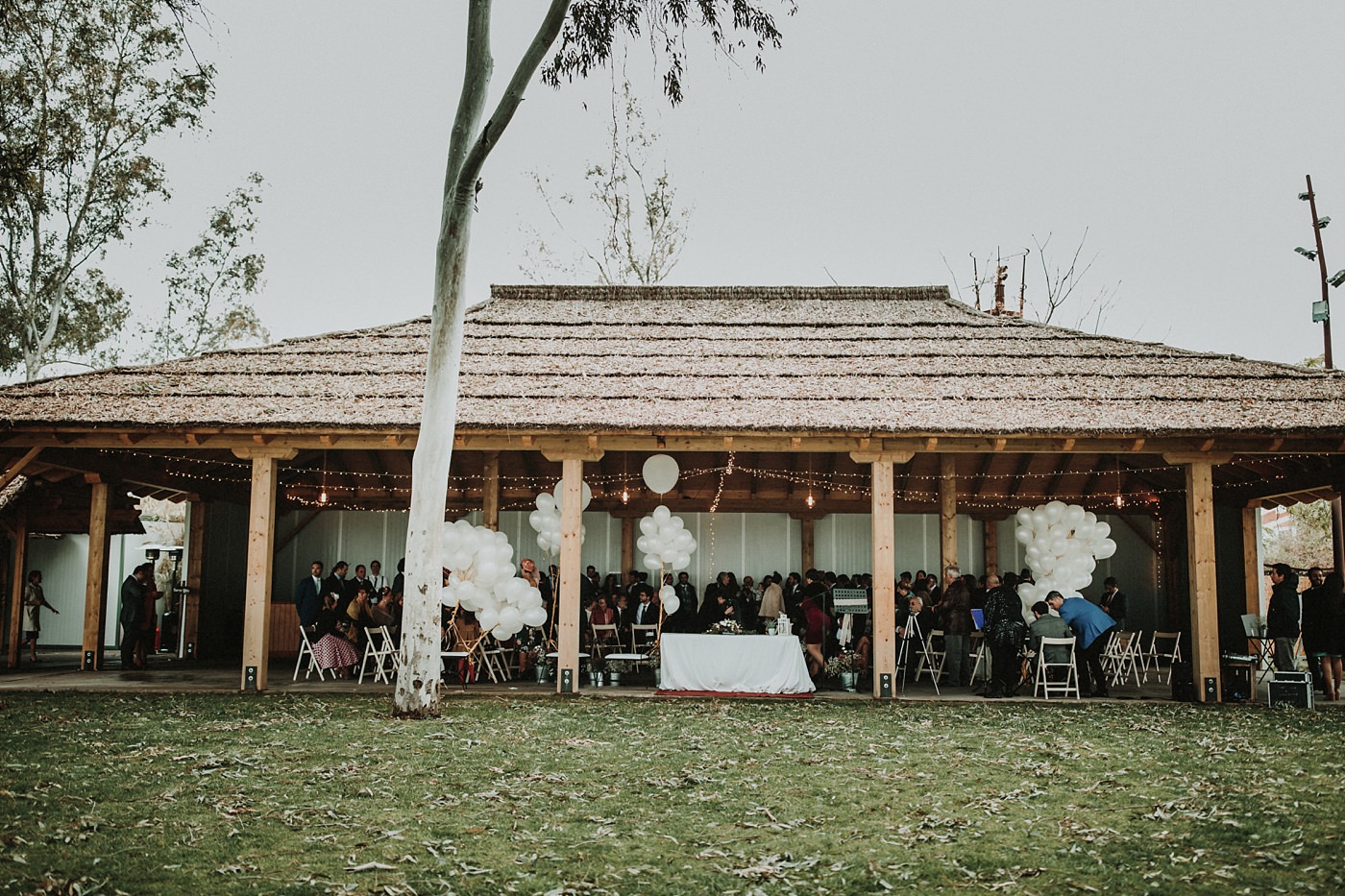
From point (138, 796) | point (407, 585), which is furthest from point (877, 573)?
point (138, 796)

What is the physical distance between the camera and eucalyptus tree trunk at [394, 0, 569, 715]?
29.5 ft

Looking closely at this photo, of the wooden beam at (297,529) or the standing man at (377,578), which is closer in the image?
the standing man at (377,578)

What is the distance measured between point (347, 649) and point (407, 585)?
12.2 ft

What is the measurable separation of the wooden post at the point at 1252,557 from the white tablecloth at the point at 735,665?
701 cm

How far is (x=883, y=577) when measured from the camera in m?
10.6

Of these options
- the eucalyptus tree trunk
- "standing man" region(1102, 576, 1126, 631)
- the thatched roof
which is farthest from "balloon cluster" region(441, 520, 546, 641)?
"standing man" region(1102, 576, 1126, 631)

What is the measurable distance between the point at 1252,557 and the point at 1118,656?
3.48 meters

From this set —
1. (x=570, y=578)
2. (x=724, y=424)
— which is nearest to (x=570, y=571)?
(x=570, y=578)

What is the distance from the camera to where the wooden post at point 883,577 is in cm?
1067

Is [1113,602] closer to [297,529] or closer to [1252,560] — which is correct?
[1252,560]

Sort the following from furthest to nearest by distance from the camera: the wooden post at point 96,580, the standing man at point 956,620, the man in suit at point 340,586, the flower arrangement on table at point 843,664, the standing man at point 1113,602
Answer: the man in suit at point 340,586, the standing man at point 1113,602, the wooden post at point 96,580, the standing man at point 956,620, the flower arrangement on table at point 843,664

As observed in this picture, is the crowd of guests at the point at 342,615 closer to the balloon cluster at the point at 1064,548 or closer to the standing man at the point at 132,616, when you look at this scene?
the standing man at the point at 132,616

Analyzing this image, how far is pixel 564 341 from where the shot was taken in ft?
44.0

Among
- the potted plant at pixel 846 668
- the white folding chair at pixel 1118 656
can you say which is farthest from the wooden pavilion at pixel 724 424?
the white folding chair at pixel 1118 656
